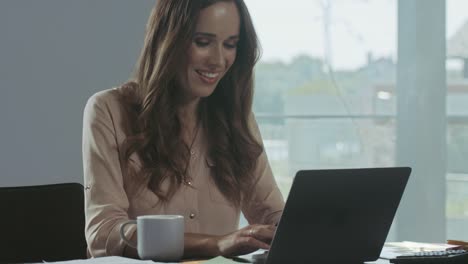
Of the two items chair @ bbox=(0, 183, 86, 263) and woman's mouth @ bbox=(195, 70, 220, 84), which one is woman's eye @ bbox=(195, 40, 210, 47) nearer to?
woman's mouth @ bbox=(195, 70, 220, 84)

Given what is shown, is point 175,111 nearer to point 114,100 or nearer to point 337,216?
point 114,100

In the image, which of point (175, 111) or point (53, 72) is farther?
point (53, 72)

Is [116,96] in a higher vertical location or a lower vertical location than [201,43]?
lower

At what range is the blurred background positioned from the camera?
3.58 meters

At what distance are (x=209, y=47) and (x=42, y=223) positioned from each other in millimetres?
617

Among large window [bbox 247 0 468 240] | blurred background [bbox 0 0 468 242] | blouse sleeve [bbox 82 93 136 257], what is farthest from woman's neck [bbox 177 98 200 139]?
large window [bbox 247 0 468 240]

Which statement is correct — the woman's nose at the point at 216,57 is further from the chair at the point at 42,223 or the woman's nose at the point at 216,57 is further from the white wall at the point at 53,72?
the white wall at the point at 53,72

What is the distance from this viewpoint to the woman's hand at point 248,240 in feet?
5.74

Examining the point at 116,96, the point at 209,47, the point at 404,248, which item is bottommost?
the point at 404,248

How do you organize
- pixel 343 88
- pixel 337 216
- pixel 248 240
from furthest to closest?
pixel 343 88 → pixel 248 240 → pixel 337 216

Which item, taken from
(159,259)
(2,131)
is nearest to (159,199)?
(159,259)

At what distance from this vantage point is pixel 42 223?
2049 mm

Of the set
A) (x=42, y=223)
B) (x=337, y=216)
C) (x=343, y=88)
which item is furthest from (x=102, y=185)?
(x=343, y=88)

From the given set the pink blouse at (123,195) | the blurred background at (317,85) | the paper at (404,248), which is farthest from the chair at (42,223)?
the blurred background at (317,85)
